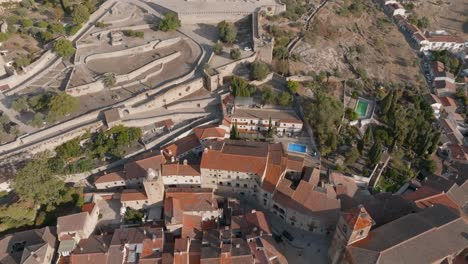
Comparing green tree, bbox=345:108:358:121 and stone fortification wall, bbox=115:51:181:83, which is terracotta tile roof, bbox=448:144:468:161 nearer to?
green tree, bbox=345:108:358:121

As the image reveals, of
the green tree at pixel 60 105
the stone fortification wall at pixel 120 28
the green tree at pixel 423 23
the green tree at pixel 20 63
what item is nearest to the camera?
the green tree at pixel 60 105

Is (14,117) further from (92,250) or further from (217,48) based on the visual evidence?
(217,48)

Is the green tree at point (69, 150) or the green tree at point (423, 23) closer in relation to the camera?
the green tree at point (69, 150)

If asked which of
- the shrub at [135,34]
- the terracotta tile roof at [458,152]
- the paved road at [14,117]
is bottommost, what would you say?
the terracotta tile roof at [458,152]

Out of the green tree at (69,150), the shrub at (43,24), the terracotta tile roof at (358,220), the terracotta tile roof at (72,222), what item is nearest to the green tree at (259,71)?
the green tree at (69,150)

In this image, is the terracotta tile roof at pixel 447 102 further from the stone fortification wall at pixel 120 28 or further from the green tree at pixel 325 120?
the stone fortification wall at pixel 120 28

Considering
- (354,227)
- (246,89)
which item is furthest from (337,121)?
(354,227)

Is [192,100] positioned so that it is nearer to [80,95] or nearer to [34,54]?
[80,95]

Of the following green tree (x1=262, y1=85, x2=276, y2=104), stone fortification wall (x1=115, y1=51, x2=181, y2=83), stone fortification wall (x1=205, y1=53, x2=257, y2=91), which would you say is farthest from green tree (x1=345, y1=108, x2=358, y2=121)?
stone fortification wall (x1=115, y1=51, x2=181, y2=83)
